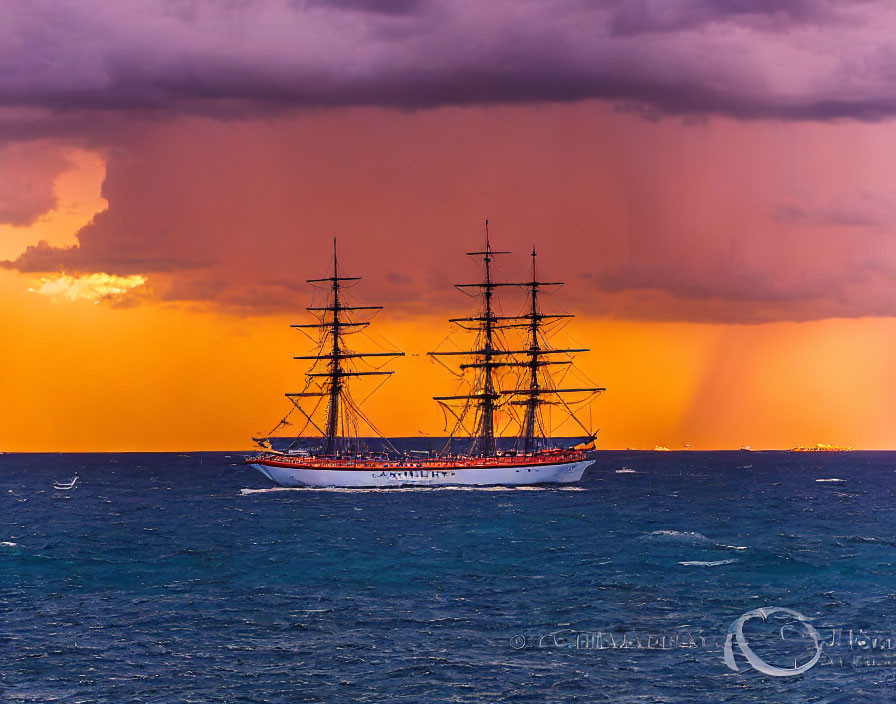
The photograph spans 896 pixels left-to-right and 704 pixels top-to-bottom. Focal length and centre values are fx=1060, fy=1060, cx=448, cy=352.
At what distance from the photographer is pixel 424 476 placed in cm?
13450

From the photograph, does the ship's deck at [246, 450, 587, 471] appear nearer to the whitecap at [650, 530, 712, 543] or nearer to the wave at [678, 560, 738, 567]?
the whitecap at [650, 530, 712, 543]

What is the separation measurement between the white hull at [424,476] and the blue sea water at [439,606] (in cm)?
3209

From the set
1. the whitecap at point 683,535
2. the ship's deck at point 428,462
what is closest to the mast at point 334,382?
the ship's deck at point 428,462

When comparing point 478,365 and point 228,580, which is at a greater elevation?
point 478,365

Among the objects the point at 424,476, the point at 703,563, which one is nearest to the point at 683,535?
the point at 703,563

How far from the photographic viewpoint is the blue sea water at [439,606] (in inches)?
1524

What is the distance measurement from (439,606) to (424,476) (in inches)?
3258

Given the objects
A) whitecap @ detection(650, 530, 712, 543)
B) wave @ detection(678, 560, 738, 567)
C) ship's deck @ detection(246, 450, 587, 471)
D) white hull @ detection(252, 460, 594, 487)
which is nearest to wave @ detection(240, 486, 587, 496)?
white hull @ detection(252, 460, 594, 487)

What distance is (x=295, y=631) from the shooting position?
46562 mm

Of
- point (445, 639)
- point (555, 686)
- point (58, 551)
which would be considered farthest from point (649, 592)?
point (58, 551)

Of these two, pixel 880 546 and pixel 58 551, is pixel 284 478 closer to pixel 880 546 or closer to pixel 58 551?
pixel 58 551

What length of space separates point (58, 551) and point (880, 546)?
59210mm

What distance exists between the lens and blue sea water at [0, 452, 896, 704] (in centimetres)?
3872

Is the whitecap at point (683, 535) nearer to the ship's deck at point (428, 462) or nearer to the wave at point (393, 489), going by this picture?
the wave at point (393, 489)
